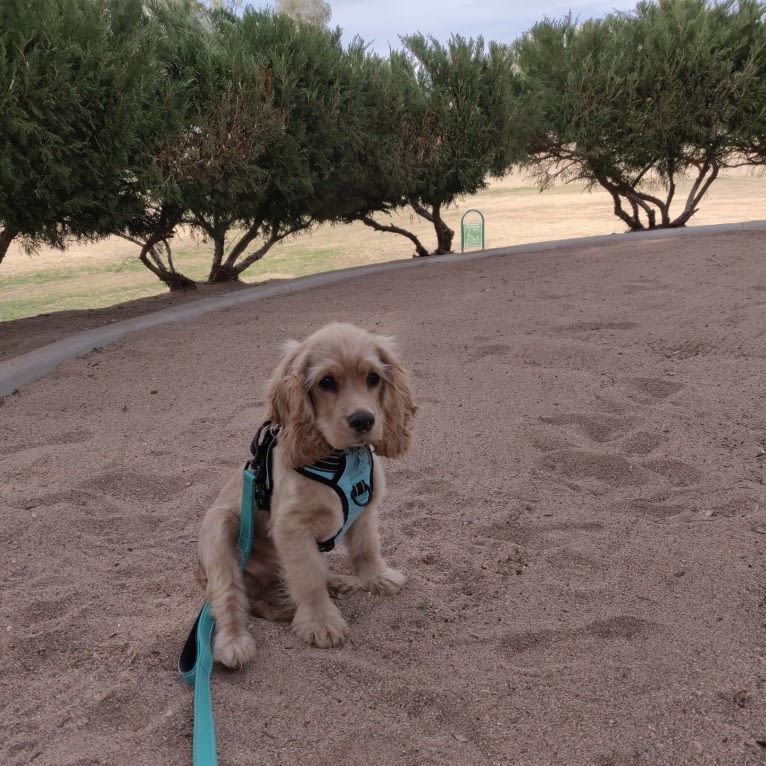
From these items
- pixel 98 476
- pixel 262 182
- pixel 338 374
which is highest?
pixel 262 182

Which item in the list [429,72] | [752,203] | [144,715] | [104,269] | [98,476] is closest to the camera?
[144,715]

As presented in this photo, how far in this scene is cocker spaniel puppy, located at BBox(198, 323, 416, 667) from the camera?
296 centimetres

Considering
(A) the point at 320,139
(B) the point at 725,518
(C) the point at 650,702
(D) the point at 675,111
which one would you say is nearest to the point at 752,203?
(D) the point at 675,111

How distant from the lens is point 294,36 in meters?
9.93

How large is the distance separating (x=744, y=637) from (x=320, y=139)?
860 centimetres

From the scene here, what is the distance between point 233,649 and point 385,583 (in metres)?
0.79

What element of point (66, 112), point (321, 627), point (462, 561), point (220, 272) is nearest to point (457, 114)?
point (220, 272)

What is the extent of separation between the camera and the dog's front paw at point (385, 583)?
135 inches

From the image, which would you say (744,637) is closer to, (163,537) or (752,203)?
(163,537)

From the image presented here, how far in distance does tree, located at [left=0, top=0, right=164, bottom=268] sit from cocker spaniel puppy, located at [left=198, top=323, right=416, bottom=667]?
548 centimetres

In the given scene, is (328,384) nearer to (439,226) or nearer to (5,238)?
(5,238)

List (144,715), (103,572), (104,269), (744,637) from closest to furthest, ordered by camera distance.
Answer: (144,715), (744,637), (103,572), (104,269)

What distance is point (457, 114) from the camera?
11.7 metres

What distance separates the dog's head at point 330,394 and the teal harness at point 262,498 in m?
0.08
